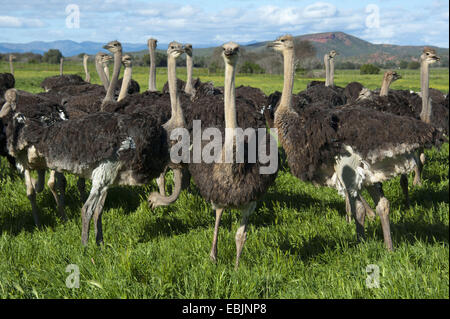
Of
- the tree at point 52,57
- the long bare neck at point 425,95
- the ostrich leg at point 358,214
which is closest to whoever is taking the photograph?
the ostrich leg at point 358,214

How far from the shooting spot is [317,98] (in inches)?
387

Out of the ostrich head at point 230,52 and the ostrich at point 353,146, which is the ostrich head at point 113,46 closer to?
the ostrich at point 353,146

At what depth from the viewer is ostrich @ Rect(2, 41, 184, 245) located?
4.98m

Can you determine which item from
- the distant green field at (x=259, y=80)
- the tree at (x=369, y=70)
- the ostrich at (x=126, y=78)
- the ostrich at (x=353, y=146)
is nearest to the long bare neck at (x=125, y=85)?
the ostrich at (x=126, y=78)

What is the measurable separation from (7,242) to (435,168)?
6640mm

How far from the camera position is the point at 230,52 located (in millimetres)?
4047

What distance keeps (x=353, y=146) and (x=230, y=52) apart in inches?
59.1

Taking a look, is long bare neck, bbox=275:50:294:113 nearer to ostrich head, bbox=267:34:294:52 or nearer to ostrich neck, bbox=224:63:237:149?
ostrich head, bbox=267:34:294:52

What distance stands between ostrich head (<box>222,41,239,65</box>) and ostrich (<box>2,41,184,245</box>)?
4.67ft

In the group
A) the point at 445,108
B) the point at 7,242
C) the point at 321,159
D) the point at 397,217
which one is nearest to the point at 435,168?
the point at 445,108

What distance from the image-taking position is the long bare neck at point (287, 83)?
5.12 m

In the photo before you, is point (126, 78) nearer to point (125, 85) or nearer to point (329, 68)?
point (125, 85)

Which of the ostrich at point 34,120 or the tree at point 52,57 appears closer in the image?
the ostrich at point 34,120
